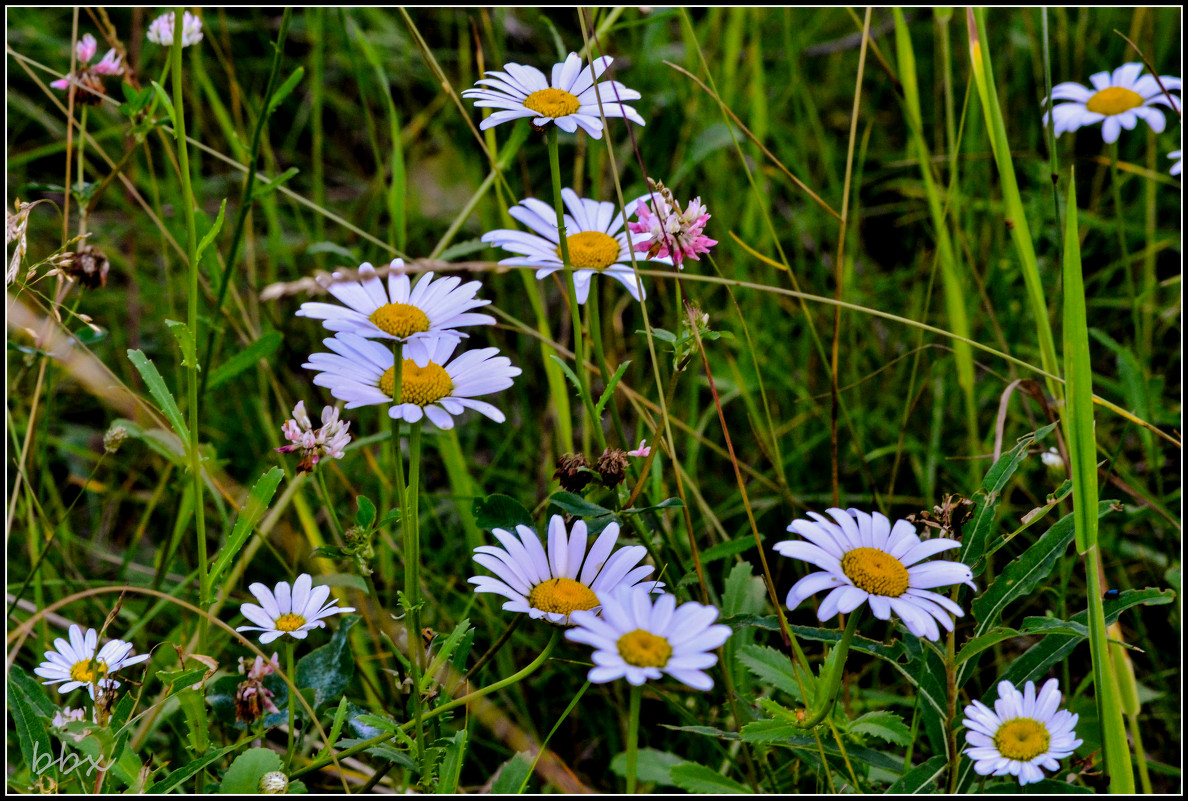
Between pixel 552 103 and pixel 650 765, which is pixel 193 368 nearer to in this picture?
pixel 552 103

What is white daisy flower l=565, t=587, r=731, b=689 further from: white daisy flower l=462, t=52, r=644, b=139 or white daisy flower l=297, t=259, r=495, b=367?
white daisy flower l=462, t=52, r=644, b=139

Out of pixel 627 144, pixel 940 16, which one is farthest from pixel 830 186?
pixel 940 16

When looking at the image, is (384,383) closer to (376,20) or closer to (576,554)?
(576,554)

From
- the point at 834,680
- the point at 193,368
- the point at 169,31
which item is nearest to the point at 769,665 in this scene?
the point at 834,680

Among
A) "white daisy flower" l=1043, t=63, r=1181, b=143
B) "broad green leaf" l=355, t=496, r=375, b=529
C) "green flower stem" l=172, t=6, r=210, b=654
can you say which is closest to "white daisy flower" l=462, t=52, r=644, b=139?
"green flower stem" l=172, t=6, r=210, b=654

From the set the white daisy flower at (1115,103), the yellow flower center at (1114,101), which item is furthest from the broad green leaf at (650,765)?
the yellow flower center at (1114,101)
